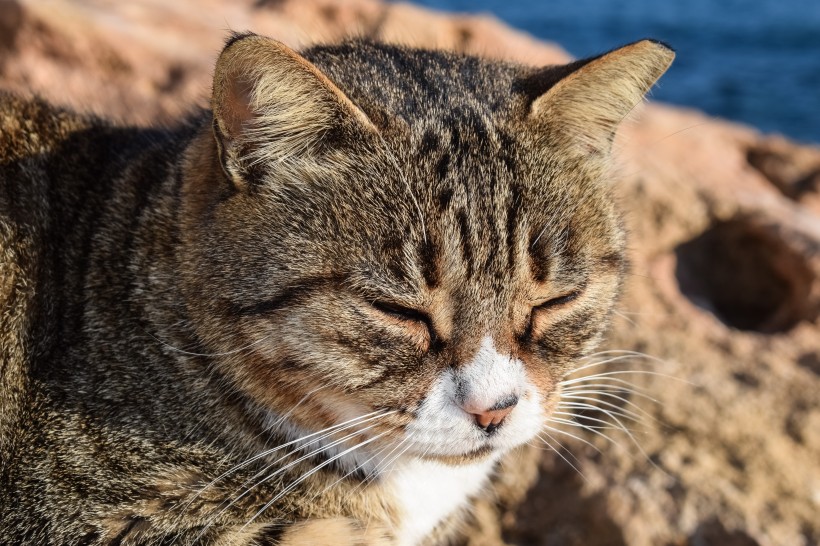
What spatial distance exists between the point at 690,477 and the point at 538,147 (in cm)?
154

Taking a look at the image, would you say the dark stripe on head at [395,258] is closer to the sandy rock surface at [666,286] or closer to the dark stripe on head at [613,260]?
the dark stripe on head at [613,260]

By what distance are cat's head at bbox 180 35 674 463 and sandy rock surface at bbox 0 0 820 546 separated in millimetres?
620

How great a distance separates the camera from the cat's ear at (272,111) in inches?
86.9

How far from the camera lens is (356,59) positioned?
2707 mm

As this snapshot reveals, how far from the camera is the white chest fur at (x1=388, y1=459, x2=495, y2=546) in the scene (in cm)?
274

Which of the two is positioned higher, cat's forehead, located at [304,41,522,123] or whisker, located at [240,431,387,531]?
cat's forehead, located at [304,41,522,123]

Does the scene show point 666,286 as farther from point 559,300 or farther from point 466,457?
point 466,457

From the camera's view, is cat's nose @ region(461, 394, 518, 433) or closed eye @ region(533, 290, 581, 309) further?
closed eye @ region(533, 290, 581, 309)

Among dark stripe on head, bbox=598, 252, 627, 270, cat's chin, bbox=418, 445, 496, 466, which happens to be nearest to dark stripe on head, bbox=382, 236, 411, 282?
cat's chin, bbox=418, 445, 496, 466

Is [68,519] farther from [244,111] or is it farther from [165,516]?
[244,111]

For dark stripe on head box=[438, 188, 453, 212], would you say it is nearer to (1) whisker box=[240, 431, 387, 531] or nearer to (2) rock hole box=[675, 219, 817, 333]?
(1) whisker box=[240, 431, 387, 531]

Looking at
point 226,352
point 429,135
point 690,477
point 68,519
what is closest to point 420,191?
point 429,135

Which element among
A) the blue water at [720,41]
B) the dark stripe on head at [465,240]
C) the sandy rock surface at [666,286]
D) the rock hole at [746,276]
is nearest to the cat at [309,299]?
the dark stripe on head at [465,240]

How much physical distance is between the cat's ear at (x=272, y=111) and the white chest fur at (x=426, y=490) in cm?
102
